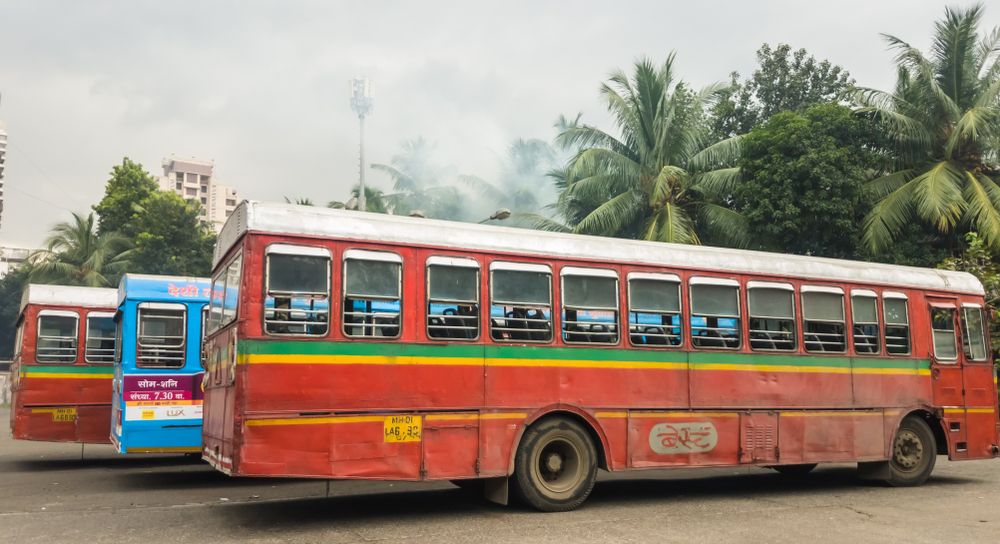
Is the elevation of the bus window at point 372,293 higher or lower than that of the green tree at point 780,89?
lower

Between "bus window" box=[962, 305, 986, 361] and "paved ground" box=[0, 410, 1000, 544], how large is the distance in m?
1.88

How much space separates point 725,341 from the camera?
1088 cm

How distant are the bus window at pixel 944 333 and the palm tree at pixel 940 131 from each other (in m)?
11.8

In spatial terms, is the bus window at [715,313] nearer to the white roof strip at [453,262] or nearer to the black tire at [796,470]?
the white roof strip at [453,262]

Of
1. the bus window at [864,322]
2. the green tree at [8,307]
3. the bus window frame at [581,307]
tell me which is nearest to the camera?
the bus window frame at [581,307]

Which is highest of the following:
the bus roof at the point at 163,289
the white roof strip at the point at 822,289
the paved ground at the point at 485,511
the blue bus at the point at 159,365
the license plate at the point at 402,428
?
the bus roof at the point at 163,289

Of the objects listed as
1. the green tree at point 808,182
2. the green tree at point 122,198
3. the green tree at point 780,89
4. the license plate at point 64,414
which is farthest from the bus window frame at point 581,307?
the green tree at point 122,198

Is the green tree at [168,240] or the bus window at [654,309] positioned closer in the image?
the bus window at [654,309]

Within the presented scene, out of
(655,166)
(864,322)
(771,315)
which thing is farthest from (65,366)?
(655,166)

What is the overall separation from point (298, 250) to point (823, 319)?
23.4 ft

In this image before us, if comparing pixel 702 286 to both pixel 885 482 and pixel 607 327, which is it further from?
pixel 885 482

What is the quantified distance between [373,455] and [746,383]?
4.97 meters

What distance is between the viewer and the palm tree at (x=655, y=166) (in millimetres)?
27422

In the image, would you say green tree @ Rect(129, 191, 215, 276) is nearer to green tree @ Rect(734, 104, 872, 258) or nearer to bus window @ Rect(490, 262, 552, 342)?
green tree @ Rect(734, 104, 872, 258)
